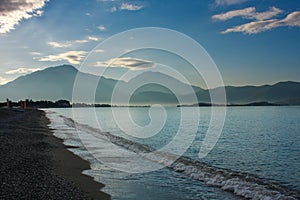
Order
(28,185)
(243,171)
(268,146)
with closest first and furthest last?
(28,185), (243,171), (268,146)

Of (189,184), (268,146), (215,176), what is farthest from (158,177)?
(268,146)

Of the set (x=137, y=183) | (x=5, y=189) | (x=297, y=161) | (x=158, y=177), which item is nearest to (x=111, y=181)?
(x=137, y=183)

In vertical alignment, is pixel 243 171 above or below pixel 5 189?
below

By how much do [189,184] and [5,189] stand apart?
8013mm

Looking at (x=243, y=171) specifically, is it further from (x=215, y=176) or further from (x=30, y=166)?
(x=30, y=166)

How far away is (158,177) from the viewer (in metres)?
16.5

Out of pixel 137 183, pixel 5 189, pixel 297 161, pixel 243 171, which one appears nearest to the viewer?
pixel 5 189

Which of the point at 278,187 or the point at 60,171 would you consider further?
the point at 60,171

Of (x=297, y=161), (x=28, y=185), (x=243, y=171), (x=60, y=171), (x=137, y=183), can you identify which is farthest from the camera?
(x=297, y=161)

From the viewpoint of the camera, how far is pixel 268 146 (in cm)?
3175

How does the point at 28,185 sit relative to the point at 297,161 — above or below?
above

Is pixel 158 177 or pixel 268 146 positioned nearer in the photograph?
pixel 158 177

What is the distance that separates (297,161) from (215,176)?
875cm

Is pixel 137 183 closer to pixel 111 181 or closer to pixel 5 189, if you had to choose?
pixel 111 181
